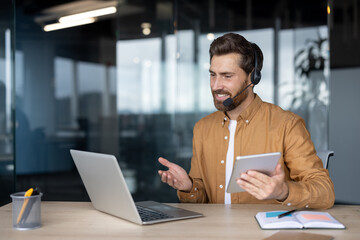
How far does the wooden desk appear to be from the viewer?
4.85 ft

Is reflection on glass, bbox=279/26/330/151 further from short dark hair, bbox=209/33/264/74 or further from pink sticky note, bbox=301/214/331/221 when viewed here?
pink sticky note, bbox=301/214/331/221

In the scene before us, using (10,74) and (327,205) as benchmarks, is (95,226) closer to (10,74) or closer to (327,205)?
(327,205)

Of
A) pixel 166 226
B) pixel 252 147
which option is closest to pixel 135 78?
pixel 252 147

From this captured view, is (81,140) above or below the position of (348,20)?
below

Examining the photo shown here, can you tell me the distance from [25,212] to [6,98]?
8.37ft

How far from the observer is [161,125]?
509cm

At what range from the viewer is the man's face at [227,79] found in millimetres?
2316

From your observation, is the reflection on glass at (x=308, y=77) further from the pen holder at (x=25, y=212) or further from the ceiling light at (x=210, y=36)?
the pen holder at (x=25, y=212)

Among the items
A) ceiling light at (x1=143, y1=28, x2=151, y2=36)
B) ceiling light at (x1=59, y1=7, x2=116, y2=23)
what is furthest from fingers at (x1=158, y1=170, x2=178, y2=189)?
ceiling light at (x1=59, y1=7, x2=116, y2=23)

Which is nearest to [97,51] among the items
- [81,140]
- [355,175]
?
[81,140]

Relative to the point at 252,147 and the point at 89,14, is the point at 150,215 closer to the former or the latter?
the point at 252,147

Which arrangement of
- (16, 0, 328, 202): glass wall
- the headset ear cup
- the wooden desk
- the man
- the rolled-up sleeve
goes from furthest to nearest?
1. (16, 0, 328, 202): glass wall
2. the headset ear cup
3. the man
4. the rolled-up sleeve
5. the wooden desk

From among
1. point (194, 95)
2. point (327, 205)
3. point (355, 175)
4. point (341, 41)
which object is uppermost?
point (341, 41)

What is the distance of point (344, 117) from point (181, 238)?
3.91 metres
